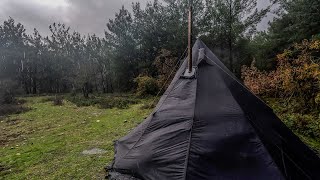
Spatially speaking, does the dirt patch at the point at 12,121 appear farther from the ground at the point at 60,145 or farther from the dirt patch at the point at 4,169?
the dirt patch at the point at 4,169

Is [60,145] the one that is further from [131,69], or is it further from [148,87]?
[131,69]

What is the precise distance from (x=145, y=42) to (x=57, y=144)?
2921 centimetres

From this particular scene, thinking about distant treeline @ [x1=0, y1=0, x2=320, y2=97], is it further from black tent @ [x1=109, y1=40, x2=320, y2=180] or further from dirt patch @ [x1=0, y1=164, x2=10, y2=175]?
dirt patch @ [x1=0, y1=164, x2=10, y2=175]

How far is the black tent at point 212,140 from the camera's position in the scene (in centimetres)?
570

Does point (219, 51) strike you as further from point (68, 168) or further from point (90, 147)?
point (68, 168)

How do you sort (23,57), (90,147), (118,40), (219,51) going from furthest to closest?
1. (23,57)
2. (118,40)
3. (219,51)
4. (90,147)

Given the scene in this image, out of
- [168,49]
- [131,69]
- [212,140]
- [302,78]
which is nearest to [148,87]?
[168,49]

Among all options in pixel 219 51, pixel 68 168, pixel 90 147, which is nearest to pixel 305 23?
pixel 219 51

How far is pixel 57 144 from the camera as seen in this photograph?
10578 mm

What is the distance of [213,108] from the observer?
6340 mm

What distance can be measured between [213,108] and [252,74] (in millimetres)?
10567

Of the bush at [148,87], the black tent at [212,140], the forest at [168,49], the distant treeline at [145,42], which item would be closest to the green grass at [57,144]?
the black tent at [212,140]

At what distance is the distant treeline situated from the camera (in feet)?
88.5

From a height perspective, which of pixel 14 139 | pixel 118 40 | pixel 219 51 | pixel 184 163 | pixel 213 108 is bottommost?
pixel 14 139
